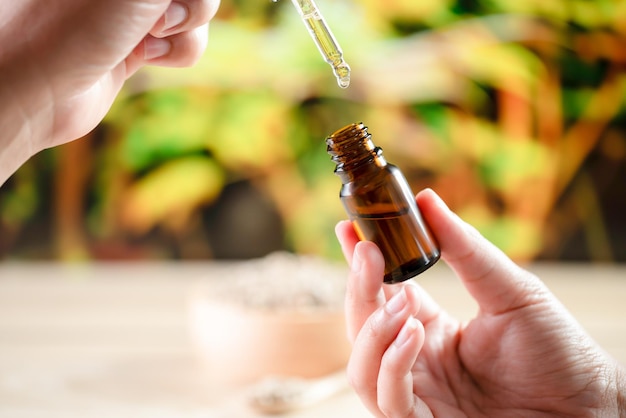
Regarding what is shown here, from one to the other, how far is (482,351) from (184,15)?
0.48 meters

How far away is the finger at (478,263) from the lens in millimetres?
731

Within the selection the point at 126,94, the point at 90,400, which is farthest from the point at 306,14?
the point at 126,94

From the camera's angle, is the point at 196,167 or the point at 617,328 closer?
the point at 617,328

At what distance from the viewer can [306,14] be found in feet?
2.29

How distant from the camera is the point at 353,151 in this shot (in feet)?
2.22

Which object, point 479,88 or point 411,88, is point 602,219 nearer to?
point 479,88

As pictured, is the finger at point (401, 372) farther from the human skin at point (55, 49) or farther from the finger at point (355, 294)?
the human skin at point (55, 49)

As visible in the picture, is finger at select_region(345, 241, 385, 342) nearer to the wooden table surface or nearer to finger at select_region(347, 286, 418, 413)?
finger at select_region(347, 286, 418, 413)

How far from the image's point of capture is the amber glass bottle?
26.5 inches

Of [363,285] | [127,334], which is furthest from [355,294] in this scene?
[127,334]

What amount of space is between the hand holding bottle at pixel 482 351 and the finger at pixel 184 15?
0.81 feet

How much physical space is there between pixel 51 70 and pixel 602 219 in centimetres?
155

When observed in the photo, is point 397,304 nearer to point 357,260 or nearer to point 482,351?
point 357,260

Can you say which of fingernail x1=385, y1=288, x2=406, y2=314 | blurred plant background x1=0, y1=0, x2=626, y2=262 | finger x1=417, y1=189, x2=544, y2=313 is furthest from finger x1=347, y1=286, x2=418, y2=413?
blurred plant background x1=0, y1=0, x2=626, y2=262
